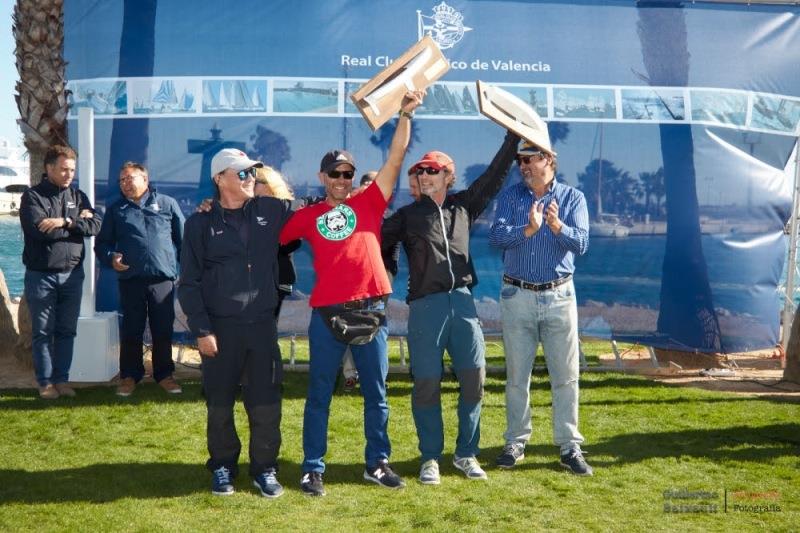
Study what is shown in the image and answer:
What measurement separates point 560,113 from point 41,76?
5146mm

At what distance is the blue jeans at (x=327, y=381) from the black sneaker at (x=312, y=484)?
0.10ft

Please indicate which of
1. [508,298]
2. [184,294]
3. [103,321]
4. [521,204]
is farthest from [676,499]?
[103,321]

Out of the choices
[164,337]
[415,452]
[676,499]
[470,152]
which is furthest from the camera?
[470,152]

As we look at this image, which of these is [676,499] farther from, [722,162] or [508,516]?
[722,162]

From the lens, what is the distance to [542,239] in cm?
484

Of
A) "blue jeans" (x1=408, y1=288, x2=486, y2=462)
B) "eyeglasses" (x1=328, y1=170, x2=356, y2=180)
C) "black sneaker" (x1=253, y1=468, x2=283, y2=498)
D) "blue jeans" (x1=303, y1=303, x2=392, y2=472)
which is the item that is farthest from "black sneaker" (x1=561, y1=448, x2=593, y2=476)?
"eyeglasses" (x1=328, y1=170, x2=356, y2=180)

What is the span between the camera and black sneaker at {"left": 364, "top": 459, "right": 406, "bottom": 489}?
15.2ft

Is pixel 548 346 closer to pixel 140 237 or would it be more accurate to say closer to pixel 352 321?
pixel 352 321

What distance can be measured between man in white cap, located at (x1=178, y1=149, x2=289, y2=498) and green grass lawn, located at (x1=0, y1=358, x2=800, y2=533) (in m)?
0.32

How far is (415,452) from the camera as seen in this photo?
5383 mm

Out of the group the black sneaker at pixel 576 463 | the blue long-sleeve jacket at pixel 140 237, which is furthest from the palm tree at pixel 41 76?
the black sneaker at pixel 576 463

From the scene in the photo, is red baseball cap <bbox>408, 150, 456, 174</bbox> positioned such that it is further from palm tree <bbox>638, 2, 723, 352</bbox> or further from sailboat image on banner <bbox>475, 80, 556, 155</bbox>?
palm tree <bbox>638, 2, 723, 352</bbox>

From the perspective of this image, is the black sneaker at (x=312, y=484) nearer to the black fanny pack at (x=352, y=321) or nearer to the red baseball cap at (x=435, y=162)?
the black fanny pack at (x=352, y=321)

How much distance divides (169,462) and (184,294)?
143 centimetres
